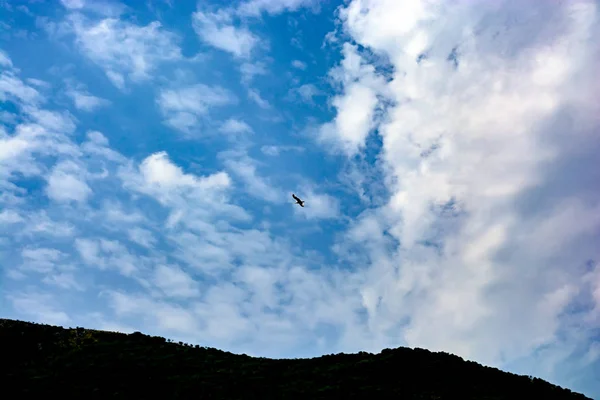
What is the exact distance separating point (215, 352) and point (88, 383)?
9.45m

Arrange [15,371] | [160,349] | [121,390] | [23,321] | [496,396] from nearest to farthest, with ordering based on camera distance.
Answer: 1. [496,396]
2. [121,390]
3. [15,371]
4. [160,349]
5. [23,321]

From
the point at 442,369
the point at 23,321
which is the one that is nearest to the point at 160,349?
the point at 23,321

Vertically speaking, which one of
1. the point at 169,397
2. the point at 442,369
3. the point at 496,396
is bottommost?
the point at 169,397

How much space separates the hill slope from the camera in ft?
87.0

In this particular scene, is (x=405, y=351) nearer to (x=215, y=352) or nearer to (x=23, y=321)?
(x=215, y=352)

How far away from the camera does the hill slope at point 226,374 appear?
2652cm

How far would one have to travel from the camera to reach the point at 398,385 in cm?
2666

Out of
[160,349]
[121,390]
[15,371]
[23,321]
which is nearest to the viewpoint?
[121,390]

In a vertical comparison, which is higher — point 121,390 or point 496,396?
point 496,396

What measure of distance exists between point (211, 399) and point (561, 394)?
1929cm

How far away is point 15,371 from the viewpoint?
29781 mm

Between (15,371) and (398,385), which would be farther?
(15,371)

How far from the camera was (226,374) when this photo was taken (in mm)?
30047

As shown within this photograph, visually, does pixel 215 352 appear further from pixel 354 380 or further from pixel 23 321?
pixel 23 321
